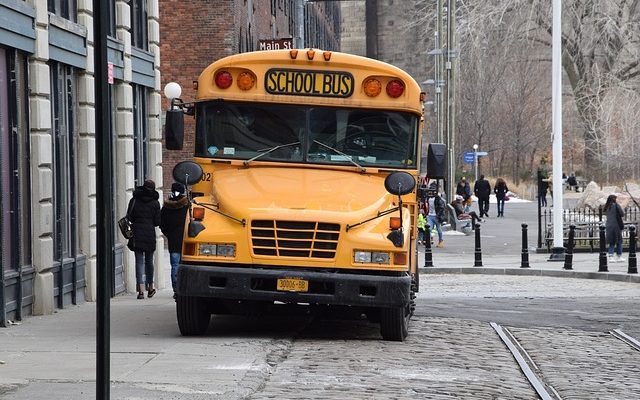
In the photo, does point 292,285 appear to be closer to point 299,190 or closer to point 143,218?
point 299,190

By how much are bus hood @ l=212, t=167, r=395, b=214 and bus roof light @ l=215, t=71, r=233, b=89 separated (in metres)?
0.91

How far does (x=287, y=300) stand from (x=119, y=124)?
9999mm

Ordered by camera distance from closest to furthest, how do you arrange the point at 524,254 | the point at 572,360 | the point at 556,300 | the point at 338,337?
1. the point at 572,360
2. the point at 338,337
3. the point at 556,300
4. the point at 524,254

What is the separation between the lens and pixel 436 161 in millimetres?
15289

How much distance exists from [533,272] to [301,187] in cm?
1546

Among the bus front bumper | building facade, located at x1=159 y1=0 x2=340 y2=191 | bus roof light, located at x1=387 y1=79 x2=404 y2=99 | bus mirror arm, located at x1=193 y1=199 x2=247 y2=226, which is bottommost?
the bus front bumper

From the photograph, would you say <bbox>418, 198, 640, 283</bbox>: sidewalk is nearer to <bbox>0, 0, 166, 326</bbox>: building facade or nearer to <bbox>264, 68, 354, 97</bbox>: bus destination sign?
<bbox>0, 0, 166, 326</bbox>: building facade

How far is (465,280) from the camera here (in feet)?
91.8

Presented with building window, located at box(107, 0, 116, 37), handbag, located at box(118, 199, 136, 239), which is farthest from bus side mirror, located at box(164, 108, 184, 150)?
building window, located at box(107, 0, 116, 37)

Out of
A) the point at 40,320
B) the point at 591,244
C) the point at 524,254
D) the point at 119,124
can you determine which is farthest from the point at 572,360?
the point at 591,244

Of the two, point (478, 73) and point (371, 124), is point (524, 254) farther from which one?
point (478, 73)

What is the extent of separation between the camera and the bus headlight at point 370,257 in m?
14.2

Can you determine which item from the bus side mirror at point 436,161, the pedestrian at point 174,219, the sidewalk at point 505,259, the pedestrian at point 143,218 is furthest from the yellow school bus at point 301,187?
the sidewalk at point 505,259

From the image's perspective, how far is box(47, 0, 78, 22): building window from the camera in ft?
64.2
